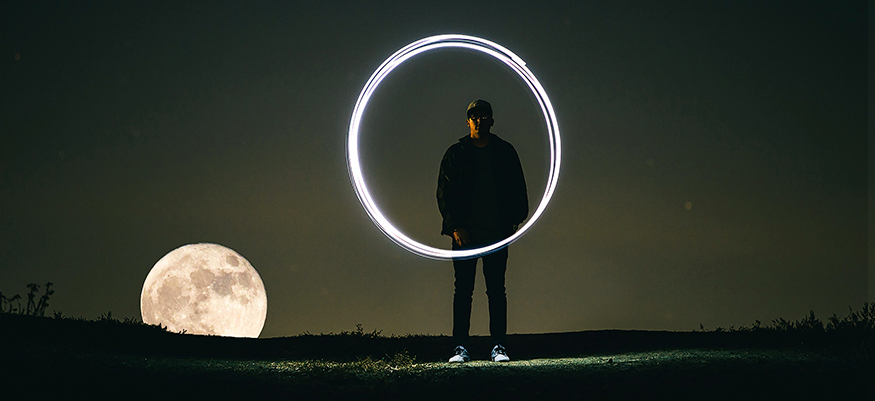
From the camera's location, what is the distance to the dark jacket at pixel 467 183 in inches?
231

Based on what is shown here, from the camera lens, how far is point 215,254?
977 cm

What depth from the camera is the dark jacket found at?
587 cm

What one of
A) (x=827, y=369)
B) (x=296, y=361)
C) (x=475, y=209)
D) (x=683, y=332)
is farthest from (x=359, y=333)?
(x=827, y=369)

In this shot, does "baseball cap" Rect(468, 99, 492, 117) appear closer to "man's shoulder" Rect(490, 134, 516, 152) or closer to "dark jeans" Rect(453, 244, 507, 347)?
→ "man's shoulder" Rect(490, 134, 516, 152)

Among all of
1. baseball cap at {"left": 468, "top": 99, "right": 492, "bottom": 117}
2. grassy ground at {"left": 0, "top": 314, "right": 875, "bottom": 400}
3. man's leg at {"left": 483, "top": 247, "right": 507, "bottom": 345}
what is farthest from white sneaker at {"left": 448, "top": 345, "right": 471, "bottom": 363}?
baseball cap at {"left": 468, "top": 99, "right": 492, "bottom": 117}

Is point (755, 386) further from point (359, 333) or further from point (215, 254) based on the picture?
point (215, 254)

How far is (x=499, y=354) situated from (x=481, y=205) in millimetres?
1175

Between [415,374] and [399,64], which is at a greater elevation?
[399,64]

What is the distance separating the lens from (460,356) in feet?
18.8

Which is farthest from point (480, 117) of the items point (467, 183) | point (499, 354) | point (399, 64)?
point (499, 354)

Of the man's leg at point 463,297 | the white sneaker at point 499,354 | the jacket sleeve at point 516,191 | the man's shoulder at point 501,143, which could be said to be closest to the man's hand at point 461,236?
the man's leg at point 463,297

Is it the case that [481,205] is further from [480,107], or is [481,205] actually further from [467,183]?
[480,107]

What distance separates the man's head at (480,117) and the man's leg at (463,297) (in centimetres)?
104

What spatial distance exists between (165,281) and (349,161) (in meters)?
4.02
